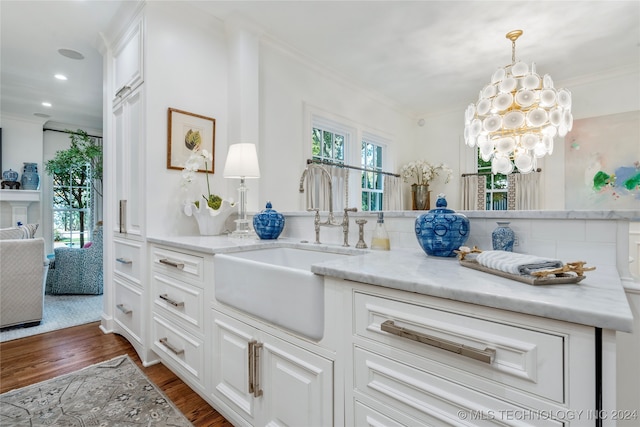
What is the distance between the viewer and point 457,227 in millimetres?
1169

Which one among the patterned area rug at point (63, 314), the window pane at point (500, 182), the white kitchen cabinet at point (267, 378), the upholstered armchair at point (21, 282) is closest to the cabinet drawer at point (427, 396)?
the white kitchen cabinet at point (267, 378)

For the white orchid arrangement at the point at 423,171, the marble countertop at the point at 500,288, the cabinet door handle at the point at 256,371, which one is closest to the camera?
the marble countertop at the point at 500,288

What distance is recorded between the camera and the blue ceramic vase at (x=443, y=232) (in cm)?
116

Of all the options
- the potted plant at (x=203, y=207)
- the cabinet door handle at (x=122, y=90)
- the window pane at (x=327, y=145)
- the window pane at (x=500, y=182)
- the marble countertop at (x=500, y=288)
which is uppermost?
the cabinet door handle at (x=122, y=90)

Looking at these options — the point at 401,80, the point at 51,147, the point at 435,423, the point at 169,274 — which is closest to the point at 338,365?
the point at 435,423

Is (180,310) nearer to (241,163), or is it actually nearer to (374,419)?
(241,163)

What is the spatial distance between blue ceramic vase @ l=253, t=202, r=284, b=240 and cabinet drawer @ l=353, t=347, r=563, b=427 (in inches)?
48.0

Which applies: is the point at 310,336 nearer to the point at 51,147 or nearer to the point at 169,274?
the point at 169,274

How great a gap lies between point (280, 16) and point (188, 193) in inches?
62.4

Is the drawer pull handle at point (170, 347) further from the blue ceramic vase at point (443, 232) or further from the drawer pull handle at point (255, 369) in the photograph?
the blue ceramic vase at point (443, 232)

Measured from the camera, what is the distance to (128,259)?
7.77 feet

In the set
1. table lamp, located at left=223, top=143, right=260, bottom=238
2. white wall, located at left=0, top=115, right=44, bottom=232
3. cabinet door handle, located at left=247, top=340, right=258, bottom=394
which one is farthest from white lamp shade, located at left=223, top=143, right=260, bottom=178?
white wall, located at left=0, top=115, right=44, bottom=232

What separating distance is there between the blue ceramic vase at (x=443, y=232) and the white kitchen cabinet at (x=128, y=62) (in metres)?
2.16

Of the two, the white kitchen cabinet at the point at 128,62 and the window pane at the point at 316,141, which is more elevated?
the white kitchen cabinet at the point at 128,62
